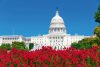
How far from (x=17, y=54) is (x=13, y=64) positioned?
4.46 feet

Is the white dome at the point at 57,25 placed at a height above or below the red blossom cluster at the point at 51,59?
above

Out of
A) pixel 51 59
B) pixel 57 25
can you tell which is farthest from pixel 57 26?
pixel 51 59

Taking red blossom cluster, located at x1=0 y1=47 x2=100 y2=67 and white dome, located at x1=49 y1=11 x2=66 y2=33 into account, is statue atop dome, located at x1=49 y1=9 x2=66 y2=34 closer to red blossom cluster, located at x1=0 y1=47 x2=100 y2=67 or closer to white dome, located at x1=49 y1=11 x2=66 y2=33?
white dome, located at x1=49 y1=11 x2=66 y2=33

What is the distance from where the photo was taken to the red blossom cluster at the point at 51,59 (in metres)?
10.4

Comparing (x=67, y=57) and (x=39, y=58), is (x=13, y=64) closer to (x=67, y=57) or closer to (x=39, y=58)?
(x=39, y=58)

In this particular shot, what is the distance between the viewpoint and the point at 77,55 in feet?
37.6

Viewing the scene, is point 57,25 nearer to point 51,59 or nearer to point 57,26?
point 57,26

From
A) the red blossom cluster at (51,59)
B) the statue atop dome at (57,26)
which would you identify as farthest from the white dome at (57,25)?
the red blossom cluster at (51,59)

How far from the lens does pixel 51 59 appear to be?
35.2 feet

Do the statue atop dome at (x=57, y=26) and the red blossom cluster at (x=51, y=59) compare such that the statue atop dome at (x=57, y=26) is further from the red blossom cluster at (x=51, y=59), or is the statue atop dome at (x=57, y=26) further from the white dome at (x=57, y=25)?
the red blossom cluster at (x=51, y=59)

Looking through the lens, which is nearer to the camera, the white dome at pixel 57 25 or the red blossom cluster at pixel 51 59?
the red blossom cluster at pixel 51 59

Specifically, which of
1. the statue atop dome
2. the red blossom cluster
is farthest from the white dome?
the red blossom cluster

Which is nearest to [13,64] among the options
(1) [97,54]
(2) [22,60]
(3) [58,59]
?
(2) [22,60]

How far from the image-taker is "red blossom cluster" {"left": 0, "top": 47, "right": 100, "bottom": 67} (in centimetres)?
1044
